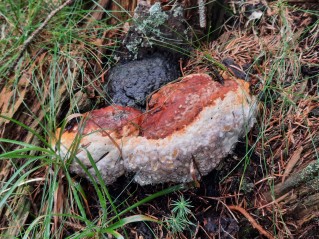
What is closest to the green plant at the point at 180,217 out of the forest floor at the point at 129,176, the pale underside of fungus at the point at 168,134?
the forest floor at the point at 129,176

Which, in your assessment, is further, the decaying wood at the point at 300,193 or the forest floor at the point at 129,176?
the forest floor at the point at 129,176

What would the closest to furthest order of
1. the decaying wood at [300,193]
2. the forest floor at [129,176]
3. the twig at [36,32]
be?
1. the decaying wood at [300,193]
2. the forest floor at [129,176]
3. the twig at [36,32]

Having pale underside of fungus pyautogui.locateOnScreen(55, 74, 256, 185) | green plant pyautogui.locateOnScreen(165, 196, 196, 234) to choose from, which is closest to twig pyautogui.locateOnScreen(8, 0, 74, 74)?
pale underside of fungus pyautogui.locateOnScreen(55, 74, 256, 185)

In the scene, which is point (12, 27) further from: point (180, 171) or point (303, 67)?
point (303, 67)

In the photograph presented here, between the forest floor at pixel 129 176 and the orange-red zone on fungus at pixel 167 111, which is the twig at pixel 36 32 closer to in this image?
the forest floor at pixel 129 176

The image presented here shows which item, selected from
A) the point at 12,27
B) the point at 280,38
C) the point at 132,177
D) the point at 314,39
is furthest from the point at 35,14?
the point at 314,39

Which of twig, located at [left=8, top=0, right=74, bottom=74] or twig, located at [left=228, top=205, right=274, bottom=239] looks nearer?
twig, located at [left=228, top=205, right=274, bottom=239]

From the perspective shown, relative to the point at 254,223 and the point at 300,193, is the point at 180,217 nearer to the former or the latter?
the point at 254,223

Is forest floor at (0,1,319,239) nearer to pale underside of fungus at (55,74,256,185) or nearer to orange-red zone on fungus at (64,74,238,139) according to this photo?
pale underside of fungus at (55,74,256,185)

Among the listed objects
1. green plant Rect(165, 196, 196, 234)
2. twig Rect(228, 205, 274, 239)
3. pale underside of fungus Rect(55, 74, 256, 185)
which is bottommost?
twig Rect(228, 205, 274, 239)
